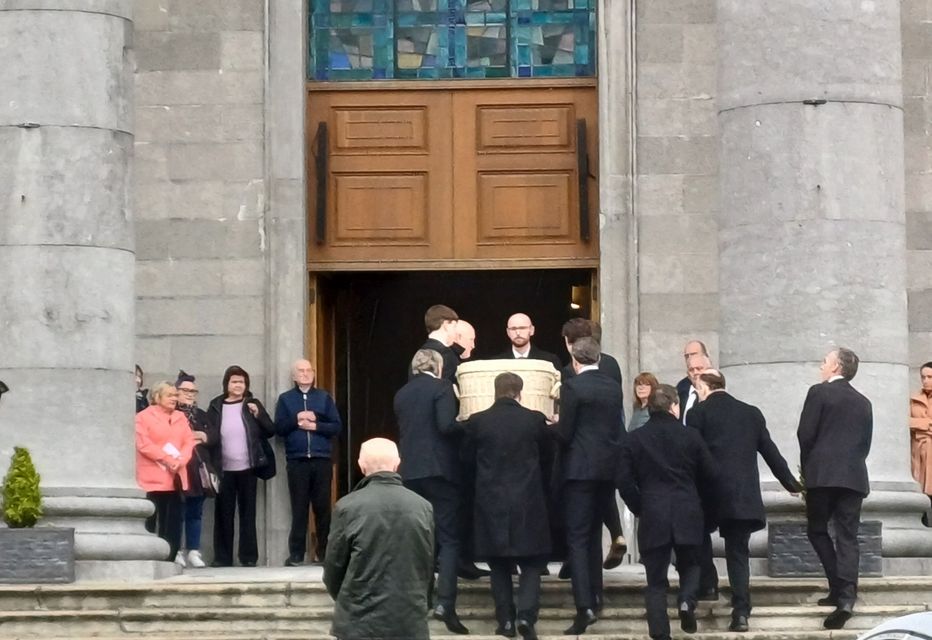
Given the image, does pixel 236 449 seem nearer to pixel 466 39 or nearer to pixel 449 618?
pixel 466 39

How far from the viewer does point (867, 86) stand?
17844mm

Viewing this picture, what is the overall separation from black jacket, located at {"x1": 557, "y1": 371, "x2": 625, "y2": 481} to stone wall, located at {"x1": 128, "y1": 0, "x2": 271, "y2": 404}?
540 centimetres

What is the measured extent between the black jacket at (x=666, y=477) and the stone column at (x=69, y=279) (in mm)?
3809

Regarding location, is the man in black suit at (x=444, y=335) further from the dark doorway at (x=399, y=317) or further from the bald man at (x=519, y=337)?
the dark doorway at (x=399, y=317)

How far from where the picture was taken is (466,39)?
21.6 meters

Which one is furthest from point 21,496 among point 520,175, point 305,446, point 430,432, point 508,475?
point 520,175

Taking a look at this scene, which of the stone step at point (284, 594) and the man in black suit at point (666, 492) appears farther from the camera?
the stone step at point (284, 594)

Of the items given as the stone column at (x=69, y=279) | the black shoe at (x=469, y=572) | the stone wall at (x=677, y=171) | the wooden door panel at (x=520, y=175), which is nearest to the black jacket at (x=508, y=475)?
the black shoe at (x=469, y=572)

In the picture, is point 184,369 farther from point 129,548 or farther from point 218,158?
point 129,548

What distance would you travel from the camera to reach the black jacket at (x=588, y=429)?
16047 millimetres

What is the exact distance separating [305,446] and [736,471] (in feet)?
15.7

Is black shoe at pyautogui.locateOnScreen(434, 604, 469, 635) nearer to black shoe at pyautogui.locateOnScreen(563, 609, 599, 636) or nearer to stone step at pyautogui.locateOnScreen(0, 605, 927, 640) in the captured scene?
stone step at pyautogui.locateOnScreen(0, 605, 927, 640)

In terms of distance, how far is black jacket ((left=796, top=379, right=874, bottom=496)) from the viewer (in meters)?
16.2

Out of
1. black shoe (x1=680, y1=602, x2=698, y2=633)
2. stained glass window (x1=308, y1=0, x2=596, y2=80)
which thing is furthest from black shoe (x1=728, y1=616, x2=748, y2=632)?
→ stained glass window (x1=308, y1=0, x2=596, y2=80)
